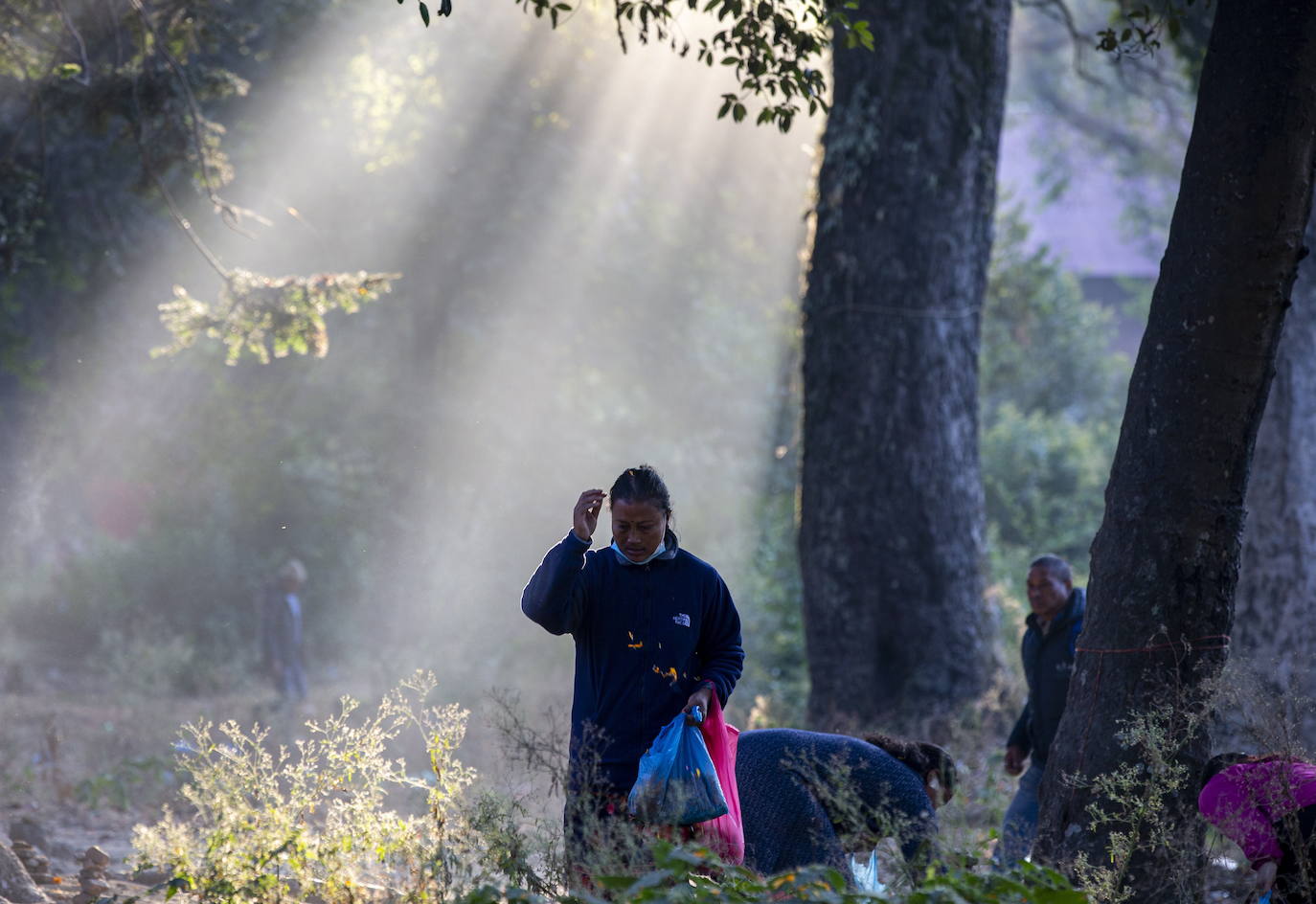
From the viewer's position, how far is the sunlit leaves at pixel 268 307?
9344mm

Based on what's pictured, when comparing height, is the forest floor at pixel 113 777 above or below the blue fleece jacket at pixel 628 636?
below

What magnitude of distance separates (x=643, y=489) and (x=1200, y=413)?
207 centimetres

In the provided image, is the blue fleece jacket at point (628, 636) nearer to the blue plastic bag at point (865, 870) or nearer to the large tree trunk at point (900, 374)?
the blue plastic bag at point (865, 870)

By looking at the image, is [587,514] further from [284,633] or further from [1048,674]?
[284,633]

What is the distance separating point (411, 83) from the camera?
21.3 m

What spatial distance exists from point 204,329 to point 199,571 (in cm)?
1136

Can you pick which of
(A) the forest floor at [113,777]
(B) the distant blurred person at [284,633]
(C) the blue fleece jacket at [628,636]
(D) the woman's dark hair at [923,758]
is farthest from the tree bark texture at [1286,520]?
(B) the distant blurred person at [284,633]

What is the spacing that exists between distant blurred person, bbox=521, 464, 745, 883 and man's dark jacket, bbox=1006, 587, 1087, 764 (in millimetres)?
2291

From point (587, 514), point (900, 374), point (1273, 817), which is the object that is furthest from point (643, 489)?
point (900, 374)

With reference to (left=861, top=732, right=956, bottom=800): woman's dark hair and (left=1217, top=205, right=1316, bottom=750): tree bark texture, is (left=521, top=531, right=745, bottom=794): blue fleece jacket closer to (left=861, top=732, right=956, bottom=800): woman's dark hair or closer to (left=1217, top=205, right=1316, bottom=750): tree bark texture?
(left=861, top=732, right=956, bottom=800): woman's dark hair

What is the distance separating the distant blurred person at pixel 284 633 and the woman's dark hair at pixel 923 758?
11.3 metres

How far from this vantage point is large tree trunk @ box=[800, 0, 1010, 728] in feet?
31.7

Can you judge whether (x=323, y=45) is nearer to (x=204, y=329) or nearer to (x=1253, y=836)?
(x=204, y=329)

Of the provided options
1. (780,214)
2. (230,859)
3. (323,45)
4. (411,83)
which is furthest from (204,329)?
(780,214)
